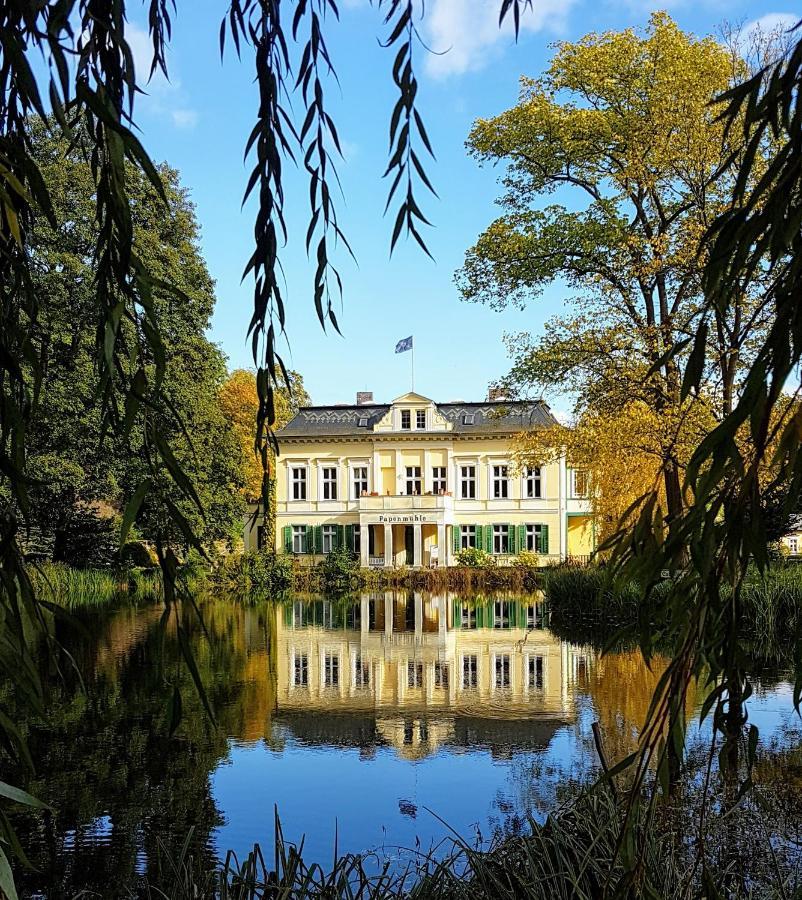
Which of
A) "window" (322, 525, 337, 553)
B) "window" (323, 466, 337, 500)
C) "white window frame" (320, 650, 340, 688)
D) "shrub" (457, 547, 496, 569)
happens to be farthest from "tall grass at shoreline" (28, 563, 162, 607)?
"shrub" (457, 547, 496, 569)

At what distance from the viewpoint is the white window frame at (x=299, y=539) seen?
1364 inches

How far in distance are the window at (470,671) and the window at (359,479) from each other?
21390mm

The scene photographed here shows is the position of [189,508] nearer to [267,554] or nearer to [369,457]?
[267,554]

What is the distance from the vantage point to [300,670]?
12234 mm

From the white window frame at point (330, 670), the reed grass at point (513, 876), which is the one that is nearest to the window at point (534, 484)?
the white window frame at point (330, 670)

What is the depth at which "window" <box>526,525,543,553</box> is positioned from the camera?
33312 mm

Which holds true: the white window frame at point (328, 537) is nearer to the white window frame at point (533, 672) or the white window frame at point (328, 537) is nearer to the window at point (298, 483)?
the window at point (298, 483)

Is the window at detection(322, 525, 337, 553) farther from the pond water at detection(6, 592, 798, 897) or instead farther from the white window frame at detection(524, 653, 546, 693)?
the white window frame at detection(524, 653, 546, 693)

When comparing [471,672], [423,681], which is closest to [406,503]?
[471,672]

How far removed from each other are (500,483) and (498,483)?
0.07 meters

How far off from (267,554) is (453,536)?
637 centimetres

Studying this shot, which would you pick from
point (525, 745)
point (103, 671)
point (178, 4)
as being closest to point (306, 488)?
point (103, 671)

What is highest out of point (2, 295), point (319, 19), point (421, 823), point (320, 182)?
point (319, 19)

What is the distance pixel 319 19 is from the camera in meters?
2.03
